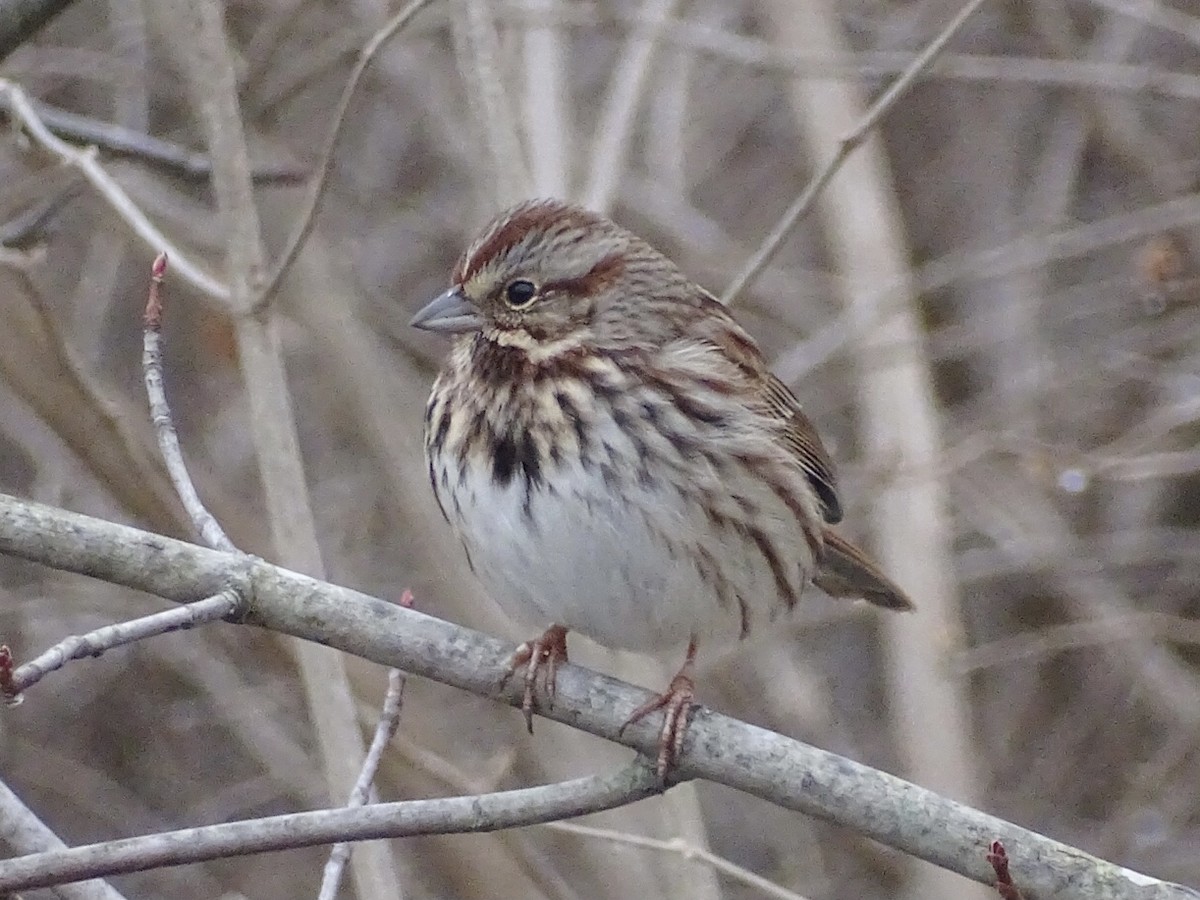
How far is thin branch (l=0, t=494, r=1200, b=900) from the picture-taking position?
2373 millimetres

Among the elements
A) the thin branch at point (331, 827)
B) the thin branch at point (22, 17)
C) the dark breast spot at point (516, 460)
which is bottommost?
the thin branch at point (331, 827)

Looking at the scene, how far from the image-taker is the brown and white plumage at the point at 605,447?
2.98 meters

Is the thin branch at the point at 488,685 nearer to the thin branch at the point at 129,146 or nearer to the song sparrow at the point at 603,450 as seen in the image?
the song sparrow at the point at 603,450

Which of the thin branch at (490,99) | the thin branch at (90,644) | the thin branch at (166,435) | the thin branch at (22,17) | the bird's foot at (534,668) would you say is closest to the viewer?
the thin branch at (90,644)

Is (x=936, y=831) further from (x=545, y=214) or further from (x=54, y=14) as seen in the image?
(x=54, y=14)

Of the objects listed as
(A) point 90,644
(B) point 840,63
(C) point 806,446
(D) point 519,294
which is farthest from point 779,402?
(A) point 90,644

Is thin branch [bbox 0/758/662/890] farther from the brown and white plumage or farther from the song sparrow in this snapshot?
the brown and white plumage

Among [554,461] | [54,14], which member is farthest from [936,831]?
[54,14]

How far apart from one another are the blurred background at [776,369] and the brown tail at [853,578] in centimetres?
56

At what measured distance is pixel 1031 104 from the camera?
250 inches

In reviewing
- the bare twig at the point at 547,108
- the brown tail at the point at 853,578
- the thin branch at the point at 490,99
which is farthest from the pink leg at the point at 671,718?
the bare twig at the point at 547,108

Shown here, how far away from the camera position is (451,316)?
3.15 m

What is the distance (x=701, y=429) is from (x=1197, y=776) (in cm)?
312

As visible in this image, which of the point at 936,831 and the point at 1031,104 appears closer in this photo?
the point at 936,831
